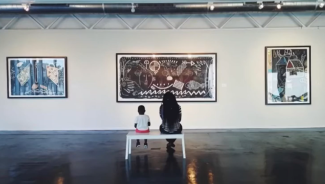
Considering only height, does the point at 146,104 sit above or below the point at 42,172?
above

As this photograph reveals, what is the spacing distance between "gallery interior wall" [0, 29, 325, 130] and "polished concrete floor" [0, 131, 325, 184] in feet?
2.71

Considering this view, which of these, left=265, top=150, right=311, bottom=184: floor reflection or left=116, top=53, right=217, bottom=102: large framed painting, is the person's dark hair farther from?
left=116, top=53, right=217, bottom=102: large framed painting

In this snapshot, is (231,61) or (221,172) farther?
(231,61)

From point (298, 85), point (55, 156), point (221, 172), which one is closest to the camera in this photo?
point (221, 172)

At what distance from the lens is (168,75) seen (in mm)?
8281

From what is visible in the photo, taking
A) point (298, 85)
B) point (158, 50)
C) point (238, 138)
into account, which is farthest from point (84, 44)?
point (298, 85)

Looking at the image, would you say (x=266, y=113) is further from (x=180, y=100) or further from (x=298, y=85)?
(x=180, y=100)

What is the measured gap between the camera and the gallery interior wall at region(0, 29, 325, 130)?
8.25 meters

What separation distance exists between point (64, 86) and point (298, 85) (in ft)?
21.1

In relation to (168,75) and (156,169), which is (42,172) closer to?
(156,169)

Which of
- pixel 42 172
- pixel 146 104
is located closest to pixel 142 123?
pixel 42 172

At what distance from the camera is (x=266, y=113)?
8273mm

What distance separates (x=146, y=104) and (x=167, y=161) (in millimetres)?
3368

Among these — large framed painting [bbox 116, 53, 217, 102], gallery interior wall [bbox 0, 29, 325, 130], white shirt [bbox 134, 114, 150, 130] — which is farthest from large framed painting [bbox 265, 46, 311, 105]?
white shirt [bbox 134, 114, 150, 130]
